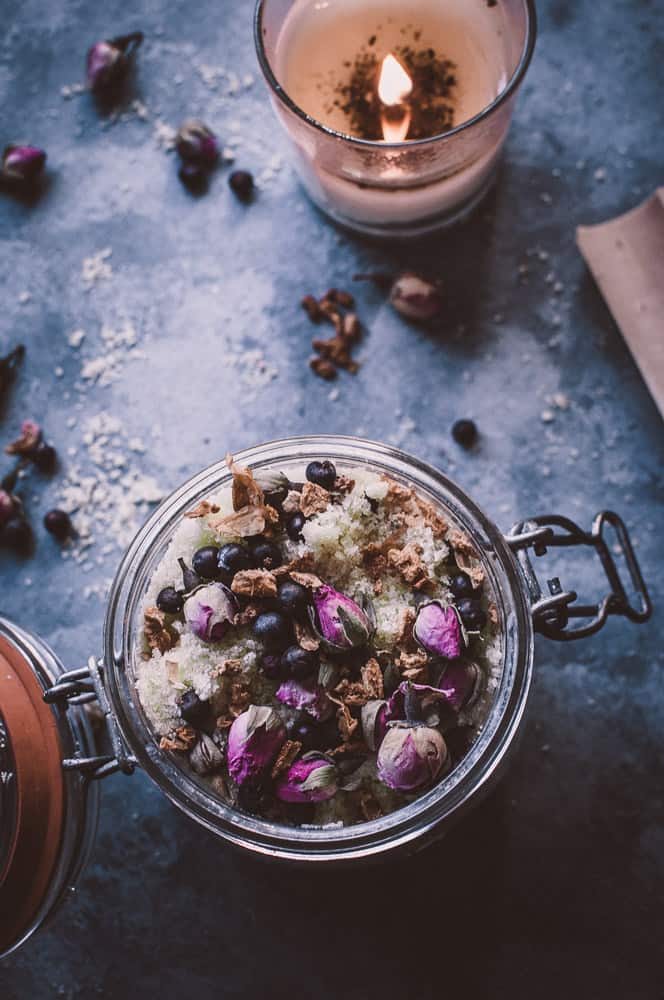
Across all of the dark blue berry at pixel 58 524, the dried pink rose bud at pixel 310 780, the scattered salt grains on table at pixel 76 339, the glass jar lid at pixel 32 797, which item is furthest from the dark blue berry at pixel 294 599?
the scattered salt grains on table at pixel 76 339

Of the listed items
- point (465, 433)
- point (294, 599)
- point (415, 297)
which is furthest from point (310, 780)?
point (415, 297)

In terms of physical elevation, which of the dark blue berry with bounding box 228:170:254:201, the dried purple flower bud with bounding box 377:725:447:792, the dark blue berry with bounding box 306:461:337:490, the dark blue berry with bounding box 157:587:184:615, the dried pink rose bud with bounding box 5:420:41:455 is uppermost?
the dark blue berry with bounding box 228:170:254:201

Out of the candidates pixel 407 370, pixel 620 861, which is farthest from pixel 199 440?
pixel 620 861

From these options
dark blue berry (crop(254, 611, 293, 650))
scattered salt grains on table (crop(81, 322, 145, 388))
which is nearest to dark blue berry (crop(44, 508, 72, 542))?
scattered salt grains on table (crop(81, 322, 145, 388))

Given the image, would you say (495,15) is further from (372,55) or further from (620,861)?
(620,861)

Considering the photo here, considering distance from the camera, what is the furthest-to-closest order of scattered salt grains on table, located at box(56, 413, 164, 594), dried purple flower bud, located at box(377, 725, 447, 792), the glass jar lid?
1. scattered salt grains on table, located at box(56, 413, 164, 594)
2. the glass jar lid
3. dried purple flower bud, located at box(377, 725, 447, 792)

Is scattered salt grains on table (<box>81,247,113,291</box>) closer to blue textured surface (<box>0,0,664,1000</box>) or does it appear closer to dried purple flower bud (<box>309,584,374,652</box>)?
blue textured surface (<box>0,0,664,1000</box>)
